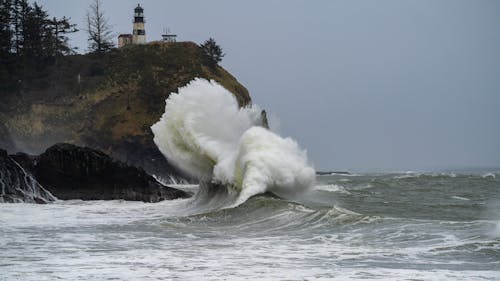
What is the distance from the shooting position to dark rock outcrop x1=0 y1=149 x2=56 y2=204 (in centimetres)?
2323

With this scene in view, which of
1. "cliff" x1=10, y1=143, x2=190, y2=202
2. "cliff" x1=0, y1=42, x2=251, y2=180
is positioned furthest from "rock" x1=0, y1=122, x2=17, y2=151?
"cliff" x1=10, y1=143, x2=190, y2=202

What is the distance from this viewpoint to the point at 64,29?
223 feet

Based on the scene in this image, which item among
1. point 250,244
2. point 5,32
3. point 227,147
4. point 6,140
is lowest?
point 250,244

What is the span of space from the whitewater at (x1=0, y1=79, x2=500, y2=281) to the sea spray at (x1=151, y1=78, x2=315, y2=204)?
0.05m

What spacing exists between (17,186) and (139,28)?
4922cm

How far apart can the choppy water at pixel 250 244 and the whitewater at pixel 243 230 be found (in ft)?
0.08

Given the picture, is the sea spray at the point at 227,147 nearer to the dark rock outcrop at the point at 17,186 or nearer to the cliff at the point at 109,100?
the dark rock outcrop at the point at 17,186

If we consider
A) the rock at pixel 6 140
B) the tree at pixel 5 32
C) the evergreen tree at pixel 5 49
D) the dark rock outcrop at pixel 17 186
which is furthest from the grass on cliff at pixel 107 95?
the dark rock outcrop at pixel 17 186

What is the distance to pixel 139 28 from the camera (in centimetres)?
7138

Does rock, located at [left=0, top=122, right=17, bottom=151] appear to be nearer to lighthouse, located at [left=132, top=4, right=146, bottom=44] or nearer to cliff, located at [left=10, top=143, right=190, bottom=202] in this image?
lighthouse, located at [left=132, top=4, right=146, bottom=44]

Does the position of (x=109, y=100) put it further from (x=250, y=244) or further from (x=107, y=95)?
(x=250, y=244)

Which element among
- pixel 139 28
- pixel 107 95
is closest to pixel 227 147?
pixel 107 95

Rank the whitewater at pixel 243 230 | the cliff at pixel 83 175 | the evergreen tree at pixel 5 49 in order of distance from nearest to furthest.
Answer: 1. the whitewater at pixel 243 230
2. the cliff at pixel 83 175
3. the evergreen tree at pixel 5 49

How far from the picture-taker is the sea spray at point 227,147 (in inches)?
877
